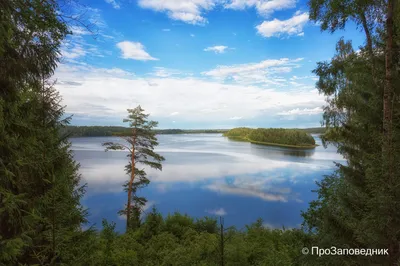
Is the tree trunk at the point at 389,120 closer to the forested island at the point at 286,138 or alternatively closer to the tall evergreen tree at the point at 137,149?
the tall evergreen tree at the point at 137,149

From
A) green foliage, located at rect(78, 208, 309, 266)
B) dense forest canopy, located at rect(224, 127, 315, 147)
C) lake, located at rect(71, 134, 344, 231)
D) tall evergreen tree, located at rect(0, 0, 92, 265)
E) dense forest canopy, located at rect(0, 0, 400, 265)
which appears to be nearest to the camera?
tall evergreen tree, located at rect(0, 0, 92, 265)

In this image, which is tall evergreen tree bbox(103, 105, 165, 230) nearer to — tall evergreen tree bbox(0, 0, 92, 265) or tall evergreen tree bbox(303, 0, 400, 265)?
tall evergreen tree bbox(0, 0, 92, 265)

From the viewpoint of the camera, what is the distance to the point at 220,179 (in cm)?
2841

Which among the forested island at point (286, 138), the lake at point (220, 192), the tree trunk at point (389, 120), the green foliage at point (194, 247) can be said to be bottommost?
the lake at point (220, 192)

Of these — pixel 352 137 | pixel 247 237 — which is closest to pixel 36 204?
pixel 352 137

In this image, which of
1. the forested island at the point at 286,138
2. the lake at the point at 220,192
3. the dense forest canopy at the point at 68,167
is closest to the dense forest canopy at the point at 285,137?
the forested island at the point at 286,138

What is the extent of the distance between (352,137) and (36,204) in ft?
24.0

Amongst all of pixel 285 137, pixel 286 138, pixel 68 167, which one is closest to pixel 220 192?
pixel 68 167

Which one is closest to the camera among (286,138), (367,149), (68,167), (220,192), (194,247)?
(367,149)

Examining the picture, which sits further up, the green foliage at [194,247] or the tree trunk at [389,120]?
the tree trunk at [389,120]

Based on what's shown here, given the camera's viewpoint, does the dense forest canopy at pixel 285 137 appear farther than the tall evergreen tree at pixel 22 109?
Yes

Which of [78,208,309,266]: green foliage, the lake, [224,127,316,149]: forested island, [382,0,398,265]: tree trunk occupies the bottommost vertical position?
the lake

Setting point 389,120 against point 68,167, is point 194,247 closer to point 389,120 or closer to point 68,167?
point 68,167

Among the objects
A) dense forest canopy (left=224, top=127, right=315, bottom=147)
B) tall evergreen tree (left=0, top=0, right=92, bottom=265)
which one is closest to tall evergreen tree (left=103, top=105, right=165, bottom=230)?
tall evergreen tree (left=0, top=0, right=92, bottom=265)
